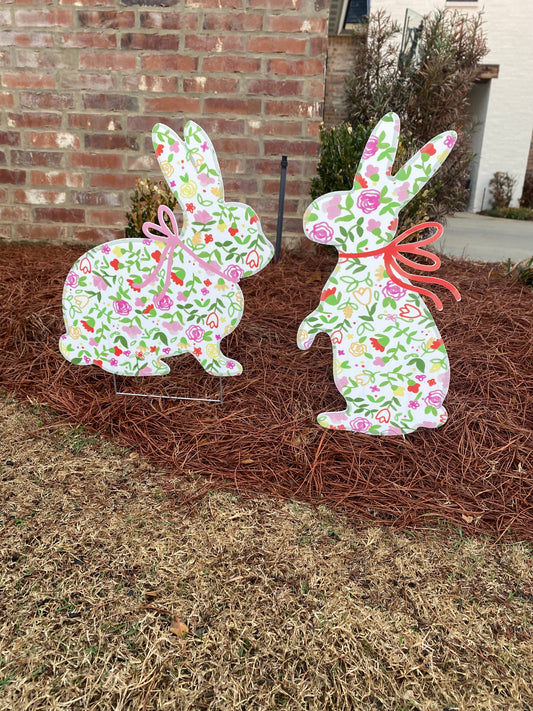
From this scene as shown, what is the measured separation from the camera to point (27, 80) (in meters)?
4.02

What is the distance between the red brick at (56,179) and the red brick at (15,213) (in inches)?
9.9

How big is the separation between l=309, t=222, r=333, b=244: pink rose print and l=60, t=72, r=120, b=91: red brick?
2.92 meters

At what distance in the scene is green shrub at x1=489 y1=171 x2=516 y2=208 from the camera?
12992 millimetres

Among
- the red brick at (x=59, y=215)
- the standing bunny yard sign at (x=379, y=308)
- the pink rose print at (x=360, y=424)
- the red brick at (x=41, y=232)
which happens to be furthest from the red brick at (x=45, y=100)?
the pink rose print at (x=360, y=424)

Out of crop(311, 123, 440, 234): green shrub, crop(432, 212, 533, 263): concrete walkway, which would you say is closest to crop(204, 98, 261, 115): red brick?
crop(311, 123, 440, 234): green shrub

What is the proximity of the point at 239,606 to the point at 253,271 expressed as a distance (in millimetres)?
1282

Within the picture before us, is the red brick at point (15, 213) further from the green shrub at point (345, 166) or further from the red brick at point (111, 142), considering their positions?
the green shrub at point (345, 166)

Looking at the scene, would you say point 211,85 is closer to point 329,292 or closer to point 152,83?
point 152,83

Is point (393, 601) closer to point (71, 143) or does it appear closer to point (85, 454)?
point (85, 454)

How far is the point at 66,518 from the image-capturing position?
1689 millimetres

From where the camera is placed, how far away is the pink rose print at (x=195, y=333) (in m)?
2.23

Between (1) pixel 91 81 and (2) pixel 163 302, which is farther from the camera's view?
(1) pixel 91 81

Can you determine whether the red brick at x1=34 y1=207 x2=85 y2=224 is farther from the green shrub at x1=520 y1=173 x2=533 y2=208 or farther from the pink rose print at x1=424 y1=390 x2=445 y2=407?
the green shrub at x1=520 y1=173 x2=533 y2=208

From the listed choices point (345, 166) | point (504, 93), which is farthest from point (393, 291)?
point (504, 93)
